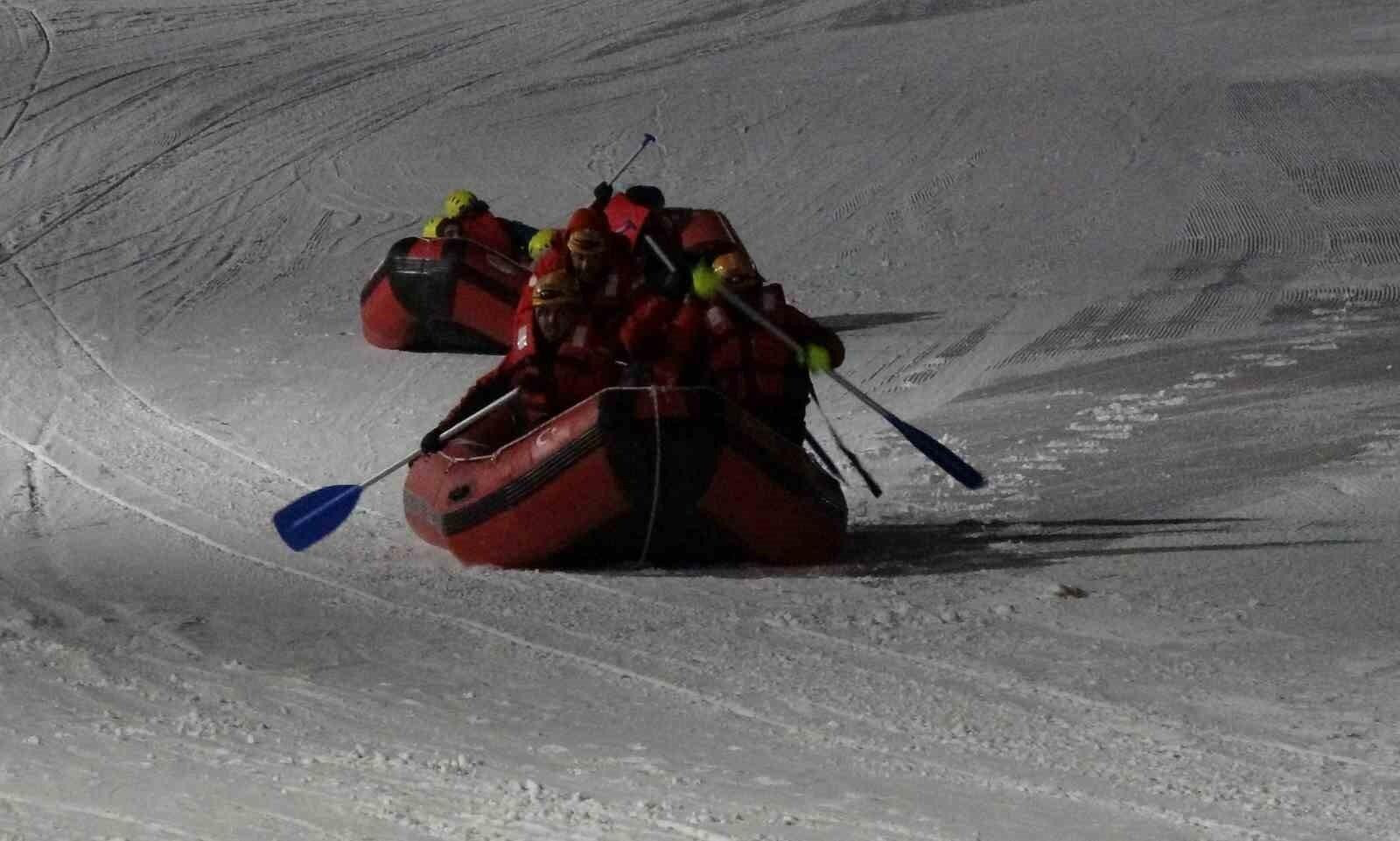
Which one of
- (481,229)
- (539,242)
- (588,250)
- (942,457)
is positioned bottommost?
(942,457)

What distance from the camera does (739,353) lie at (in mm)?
8609

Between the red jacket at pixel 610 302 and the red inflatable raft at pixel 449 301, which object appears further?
the red inflatable raft at pixel 449 301

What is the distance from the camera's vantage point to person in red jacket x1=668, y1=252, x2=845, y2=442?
8.60 m

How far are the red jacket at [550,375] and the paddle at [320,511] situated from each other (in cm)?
5

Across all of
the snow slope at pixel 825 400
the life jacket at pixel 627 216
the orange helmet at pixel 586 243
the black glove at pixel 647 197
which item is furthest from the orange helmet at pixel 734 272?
the black glove at pixel 647 197

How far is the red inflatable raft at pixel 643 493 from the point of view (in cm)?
786

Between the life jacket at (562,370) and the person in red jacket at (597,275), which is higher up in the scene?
the person in red jacket at (597,275)

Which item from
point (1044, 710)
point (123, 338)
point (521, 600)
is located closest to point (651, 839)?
point (1044, 710)

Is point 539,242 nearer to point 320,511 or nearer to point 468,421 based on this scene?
point 468,421

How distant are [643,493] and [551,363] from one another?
84 centimetres

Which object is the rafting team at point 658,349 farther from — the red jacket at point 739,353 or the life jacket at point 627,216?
the life jacket at point 627,216

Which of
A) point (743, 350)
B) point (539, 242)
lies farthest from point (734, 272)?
point (539, 242)

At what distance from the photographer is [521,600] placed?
7719 mm

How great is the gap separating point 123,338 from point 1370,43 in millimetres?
12017
